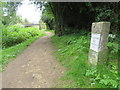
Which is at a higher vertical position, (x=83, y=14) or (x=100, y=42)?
(x=83, y=14)

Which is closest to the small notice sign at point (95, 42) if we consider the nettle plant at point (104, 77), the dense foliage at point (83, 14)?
the nettle plant at point (104, 77)

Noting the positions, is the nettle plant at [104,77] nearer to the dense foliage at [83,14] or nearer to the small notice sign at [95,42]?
the small notice sign at [95,42]

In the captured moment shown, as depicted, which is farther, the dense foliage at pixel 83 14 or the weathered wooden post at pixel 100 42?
the dense foliage at pixel 83 14

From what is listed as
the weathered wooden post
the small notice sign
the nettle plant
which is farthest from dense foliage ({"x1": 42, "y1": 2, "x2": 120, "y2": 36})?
the nettle plant

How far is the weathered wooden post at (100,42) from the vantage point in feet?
8.27

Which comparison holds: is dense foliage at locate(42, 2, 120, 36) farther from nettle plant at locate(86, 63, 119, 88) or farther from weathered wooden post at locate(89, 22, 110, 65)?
nettle plant at locate(86, 63, 119, 88)

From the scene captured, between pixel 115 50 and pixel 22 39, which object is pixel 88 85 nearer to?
pixel 115 50

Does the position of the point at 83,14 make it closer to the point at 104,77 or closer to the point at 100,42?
the point at 100,42

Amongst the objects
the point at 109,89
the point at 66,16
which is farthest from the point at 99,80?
the point at 66,16

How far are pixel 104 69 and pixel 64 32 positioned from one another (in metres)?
7.17

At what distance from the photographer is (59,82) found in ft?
8.63

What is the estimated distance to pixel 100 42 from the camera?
2.54 meters

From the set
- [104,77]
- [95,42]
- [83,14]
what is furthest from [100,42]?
[83,14]

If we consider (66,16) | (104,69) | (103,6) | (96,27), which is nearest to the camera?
(104,69)
